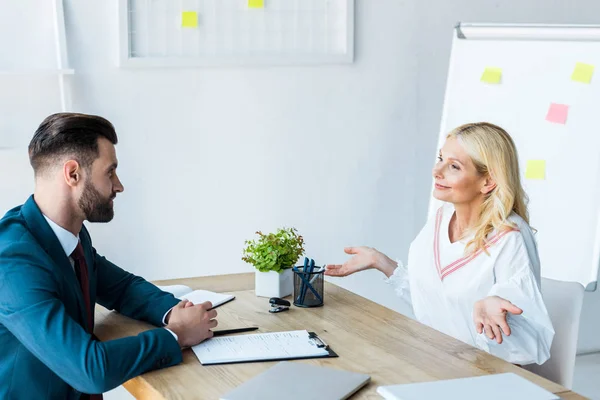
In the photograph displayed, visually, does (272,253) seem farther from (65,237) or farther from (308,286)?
(65,237)

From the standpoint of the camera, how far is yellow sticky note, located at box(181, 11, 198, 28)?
10.1 feet

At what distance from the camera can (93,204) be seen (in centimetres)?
171

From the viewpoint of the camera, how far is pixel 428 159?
3658 mm

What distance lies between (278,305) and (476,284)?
51 cm

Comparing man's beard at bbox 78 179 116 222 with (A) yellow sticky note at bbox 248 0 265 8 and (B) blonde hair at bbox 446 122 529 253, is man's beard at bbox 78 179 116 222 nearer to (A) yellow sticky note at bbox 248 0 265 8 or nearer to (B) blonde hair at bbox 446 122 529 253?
(B) blonde hair at bbox 446 122 529 253

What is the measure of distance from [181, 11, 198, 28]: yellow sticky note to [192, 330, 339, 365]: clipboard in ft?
5.50

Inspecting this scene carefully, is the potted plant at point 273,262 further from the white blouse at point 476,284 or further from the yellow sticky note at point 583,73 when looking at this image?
the yellow sticky note at point 583,73

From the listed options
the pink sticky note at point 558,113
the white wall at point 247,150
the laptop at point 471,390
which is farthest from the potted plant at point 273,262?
the pink sticky note at point 558,113

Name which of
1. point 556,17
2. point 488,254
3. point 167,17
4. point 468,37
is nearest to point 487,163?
point 488,254

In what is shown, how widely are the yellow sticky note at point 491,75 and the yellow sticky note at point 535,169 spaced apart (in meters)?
0.35

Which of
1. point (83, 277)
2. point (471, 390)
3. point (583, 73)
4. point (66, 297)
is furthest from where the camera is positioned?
point (583, 73)

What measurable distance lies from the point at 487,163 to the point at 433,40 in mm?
A: 1602

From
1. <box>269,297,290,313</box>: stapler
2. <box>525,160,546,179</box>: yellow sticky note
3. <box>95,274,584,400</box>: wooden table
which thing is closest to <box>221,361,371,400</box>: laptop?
<box>95,274,584,400</box>: wooden table

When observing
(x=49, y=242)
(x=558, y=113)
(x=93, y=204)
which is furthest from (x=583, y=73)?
(x=49, y=242)
